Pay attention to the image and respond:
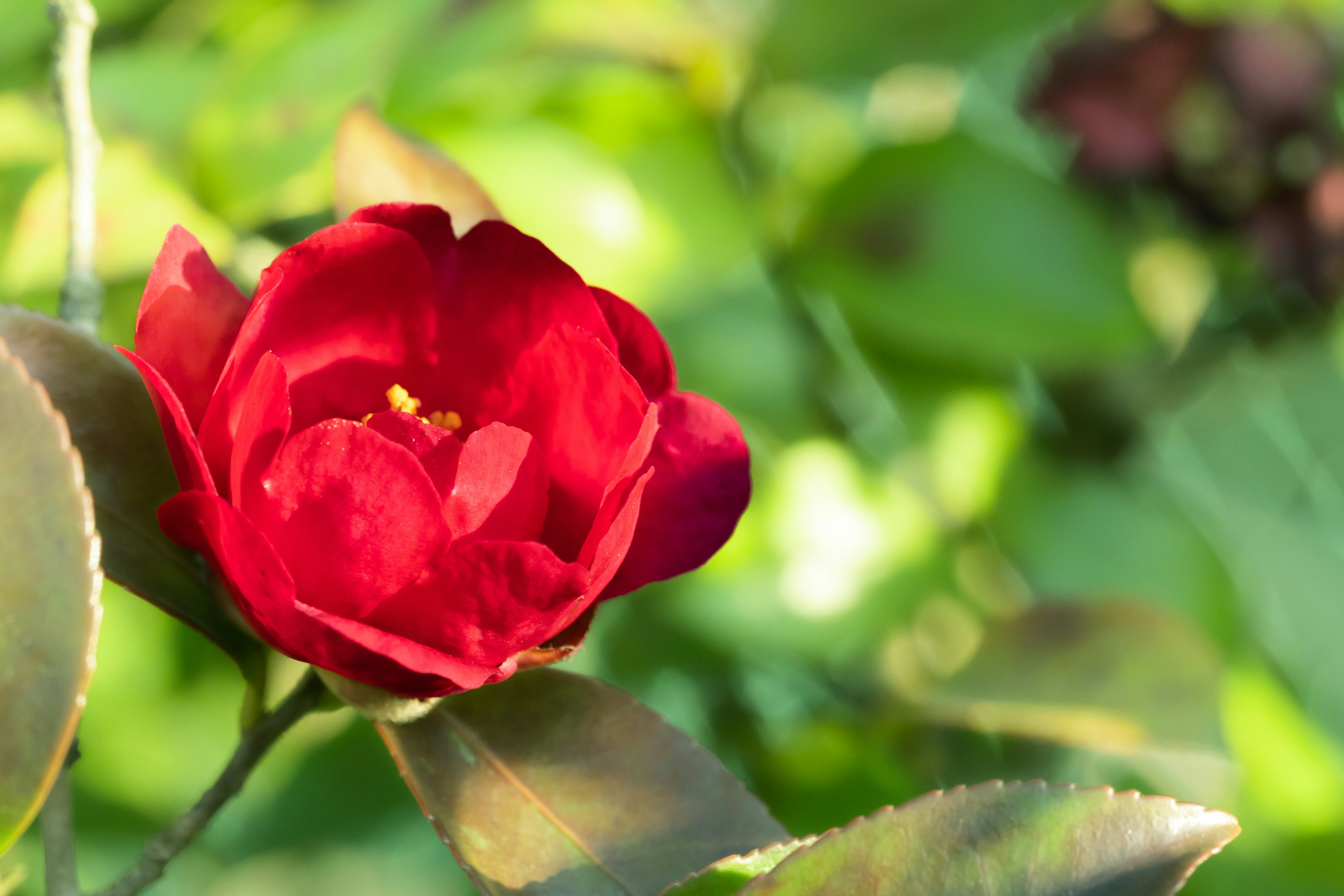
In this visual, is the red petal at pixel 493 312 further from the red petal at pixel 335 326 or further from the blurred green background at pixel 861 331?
the blurred green background at pixel 861 331

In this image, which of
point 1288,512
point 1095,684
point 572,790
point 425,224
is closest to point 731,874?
point 572,790

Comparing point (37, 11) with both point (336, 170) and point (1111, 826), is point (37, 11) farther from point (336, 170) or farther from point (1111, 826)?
point (1111, 826)

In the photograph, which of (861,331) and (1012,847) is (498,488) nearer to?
(1012,847)

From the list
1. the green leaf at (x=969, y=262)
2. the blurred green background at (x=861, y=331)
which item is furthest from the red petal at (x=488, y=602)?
the green leaf at (x=969, y=262)

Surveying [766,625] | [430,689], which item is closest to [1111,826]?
[430,689]

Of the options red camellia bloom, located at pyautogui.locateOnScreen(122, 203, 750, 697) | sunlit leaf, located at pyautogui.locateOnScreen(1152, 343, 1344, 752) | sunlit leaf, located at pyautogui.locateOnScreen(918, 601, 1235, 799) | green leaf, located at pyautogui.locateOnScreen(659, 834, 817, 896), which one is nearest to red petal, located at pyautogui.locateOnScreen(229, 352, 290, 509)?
red camellia bloom, located at pyautogui.locateOnScreen(122, 203, 750, 697)

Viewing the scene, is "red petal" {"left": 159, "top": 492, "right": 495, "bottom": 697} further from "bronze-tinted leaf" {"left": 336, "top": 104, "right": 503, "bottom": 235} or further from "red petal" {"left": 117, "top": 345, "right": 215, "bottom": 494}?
"bronze-tinted leaf" {"left": 336, "top": 104, "right": 503, "bottom": 235}
